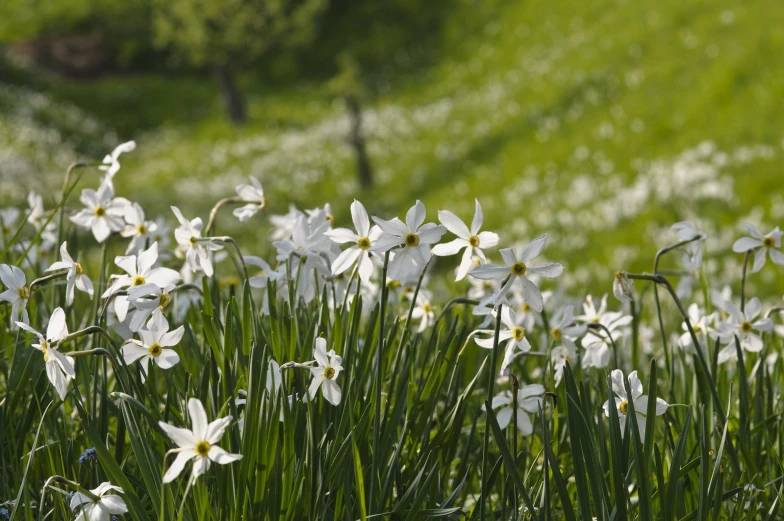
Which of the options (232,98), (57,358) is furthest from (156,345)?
(232,98)

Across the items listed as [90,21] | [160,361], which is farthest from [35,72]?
[160,361]

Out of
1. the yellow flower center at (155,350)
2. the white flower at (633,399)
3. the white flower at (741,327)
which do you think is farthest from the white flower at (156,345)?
the white flower at (741,327)

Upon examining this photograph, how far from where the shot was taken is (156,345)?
1.84 metres

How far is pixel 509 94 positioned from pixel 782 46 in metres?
6.62

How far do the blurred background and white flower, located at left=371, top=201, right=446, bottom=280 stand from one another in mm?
2641

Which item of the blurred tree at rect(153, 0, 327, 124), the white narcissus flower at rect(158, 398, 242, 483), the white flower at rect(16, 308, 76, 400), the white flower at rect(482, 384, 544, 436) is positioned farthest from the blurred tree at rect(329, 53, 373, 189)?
the white narcissus flower at rect(158, 398, 242, 483)

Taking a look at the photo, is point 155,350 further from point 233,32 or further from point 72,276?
point 233,32

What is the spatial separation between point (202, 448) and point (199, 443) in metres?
0.01

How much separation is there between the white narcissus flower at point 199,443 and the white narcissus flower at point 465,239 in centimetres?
59

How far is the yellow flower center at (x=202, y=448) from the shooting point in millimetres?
1442

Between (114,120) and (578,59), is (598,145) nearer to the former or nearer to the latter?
(578,59)

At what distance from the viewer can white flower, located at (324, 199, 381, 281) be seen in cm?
182

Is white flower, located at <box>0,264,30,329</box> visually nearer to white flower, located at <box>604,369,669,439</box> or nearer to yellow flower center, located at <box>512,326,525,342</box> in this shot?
yellow flower center, located at <box>512,326,525,342</box>

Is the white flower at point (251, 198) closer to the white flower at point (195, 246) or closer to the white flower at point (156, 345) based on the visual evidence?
the white flower at point (195, 246)
